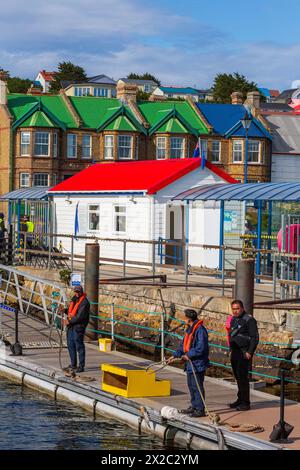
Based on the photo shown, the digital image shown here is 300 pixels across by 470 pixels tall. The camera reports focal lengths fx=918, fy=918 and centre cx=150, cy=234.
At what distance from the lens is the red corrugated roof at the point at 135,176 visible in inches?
1383

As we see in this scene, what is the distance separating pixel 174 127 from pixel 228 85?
51494mm

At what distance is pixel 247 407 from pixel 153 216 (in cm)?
1984

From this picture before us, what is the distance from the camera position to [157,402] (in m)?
16.2

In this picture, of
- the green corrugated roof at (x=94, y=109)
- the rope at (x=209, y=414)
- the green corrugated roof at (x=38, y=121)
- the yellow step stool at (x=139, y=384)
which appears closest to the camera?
the rope at (x=209, y=414)

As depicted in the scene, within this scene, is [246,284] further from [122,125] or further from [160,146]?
[160,146]

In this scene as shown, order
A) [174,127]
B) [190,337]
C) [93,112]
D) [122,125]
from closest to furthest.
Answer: [190,337] → [122,125] → [174,127] → [93,112]

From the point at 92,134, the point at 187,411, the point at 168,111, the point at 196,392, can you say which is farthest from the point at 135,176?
the point at 168,111

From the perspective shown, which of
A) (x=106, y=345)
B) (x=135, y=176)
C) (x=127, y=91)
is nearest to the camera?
(x=106, y=345)

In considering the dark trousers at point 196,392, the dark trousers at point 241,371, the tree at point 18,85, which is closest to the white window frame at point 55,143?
the dark trousers at point 241,371

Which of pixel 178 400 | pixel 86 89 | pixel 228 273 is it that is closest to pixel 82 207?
pixel 228 273

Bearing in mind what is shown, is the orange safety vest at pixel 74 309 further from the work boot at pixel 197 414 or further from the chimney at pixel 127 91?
the chimney at pixel 127 91

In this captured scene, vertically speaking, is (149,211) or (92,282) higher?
(149,211)

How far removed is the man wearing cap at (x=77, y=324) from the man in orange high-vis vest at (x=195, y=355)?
4055 mm

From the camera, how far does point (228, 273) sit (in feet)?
102
